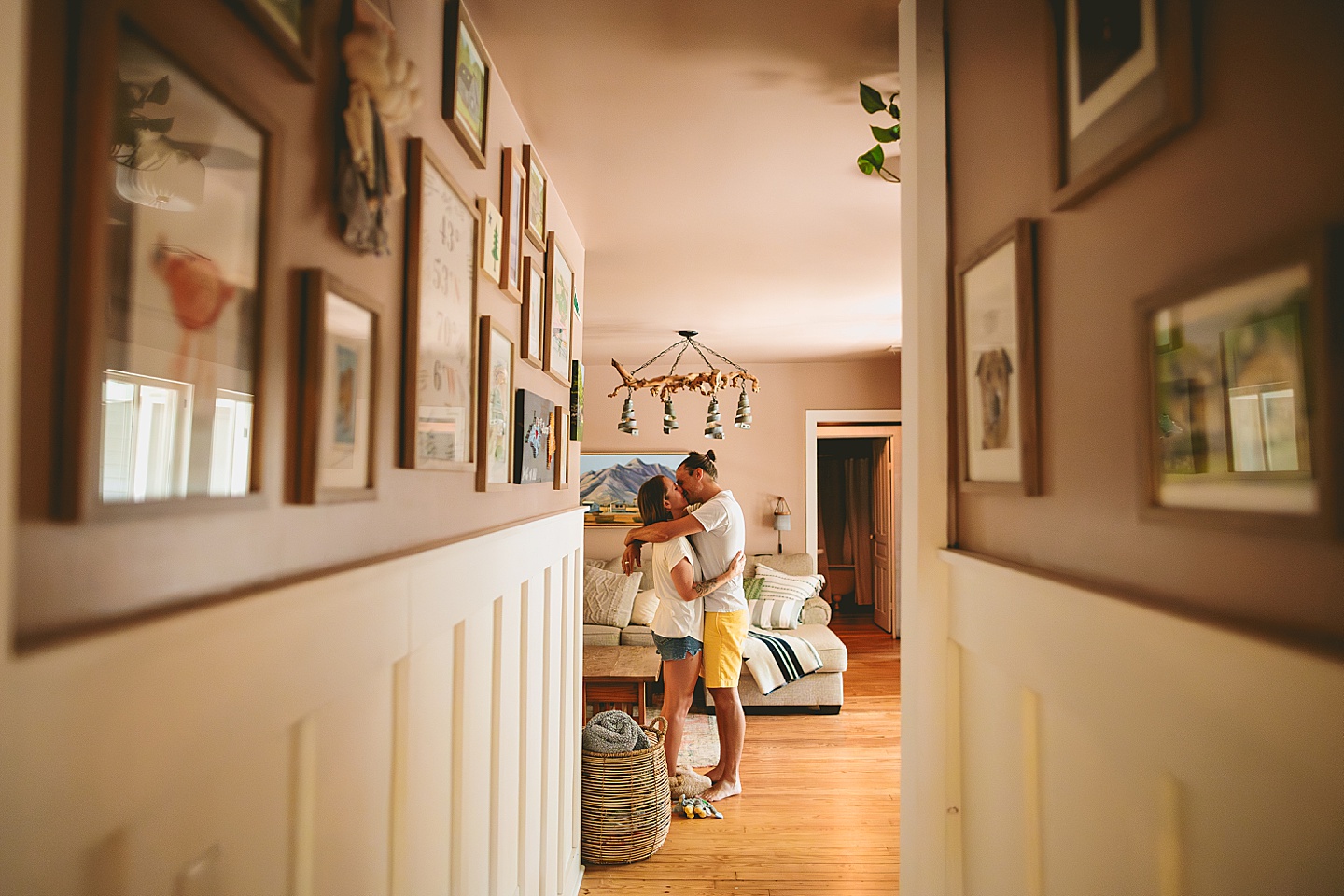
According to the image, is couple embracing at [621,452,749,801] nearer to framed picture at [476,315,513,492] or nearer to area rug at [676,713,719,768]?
area rug at [676,713,719,768]

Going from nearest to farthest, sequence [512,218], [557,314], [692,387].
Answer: [512,218] < [557,314] < [692,387]

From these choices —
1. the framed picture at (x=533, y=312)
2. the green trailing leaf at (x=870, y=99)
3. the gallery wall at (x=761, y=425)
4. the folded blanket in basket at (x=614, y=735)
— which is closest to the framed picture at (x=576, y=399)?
the framed picture at (x=533, y=312)

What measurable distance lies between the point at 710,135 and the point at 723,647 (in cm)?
225

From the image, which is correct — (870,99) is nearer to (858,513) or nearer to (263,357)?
(263,357)

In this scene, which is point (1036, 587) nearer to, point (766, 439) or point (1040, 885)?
point (1040, 885)

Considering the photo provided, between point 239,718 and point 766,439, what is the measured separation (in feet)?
19.3

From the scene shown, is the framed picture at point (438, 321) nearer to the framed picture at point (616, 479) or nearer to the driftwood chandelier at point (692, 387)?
the driftwood chandelier at point (692, 387)

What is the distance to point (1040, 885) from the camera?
892 mm

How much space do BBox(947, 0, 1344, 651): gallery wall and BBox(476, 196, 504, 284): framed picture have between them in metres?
0.87

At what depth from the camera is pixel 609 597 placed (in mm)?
5402

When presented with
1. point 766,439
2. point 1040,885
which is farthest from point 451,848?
point 766,439

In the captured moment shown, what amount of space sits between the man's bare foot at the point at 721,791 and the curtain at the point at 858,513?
519cm

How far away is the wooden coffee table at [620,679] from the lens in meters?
4.14

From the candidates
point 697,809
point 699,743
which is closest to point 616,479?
point 699,743
